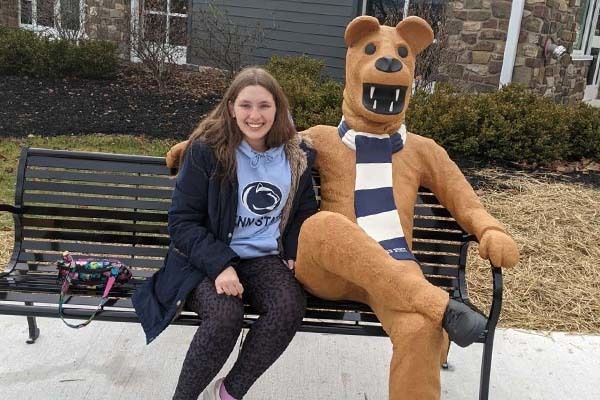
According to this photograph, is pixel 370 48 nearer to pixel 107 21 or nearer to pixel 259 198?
pixel 259 198

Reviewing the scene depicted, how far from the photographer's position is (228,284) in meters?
2.33

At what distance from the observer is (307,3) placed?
968cm

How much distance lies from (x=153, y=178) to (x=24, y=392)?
109cm

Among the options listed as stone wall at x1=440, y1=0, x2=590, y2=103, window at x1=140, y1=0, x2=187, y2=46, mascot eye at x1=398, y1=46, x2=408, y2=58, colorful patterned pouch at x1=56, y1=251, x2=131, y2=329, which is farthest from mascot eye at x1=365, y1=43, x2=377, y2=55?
window at x1=140, y1=0, x2=187, y2=46

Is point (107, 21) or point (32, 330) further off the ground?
point (107, 21)

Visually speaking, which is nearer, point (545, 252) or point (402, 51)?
point (402, 51)

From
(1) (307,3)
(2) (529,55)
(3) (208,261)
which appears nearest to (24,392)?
(3) (208,261)

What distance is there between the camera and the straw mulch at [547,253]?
368 cm

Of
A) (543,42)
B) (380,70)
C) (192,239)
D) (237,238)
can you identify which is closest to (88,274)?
(192,239)

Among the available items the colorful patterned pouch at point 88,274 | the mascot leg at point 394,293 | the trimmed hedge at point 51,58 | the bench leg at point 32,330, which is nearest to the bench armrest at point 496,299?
the mascot leg at point 394,293

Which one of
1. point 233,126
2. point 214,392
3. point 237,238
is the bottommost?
point 214,392

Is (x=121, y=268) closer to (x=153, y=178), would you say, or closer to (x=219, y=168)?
(x=153, y=178)

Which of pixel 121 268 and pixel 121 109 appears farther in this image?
pixel 121 109

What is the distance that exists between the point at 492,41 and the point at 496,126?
108 inches
